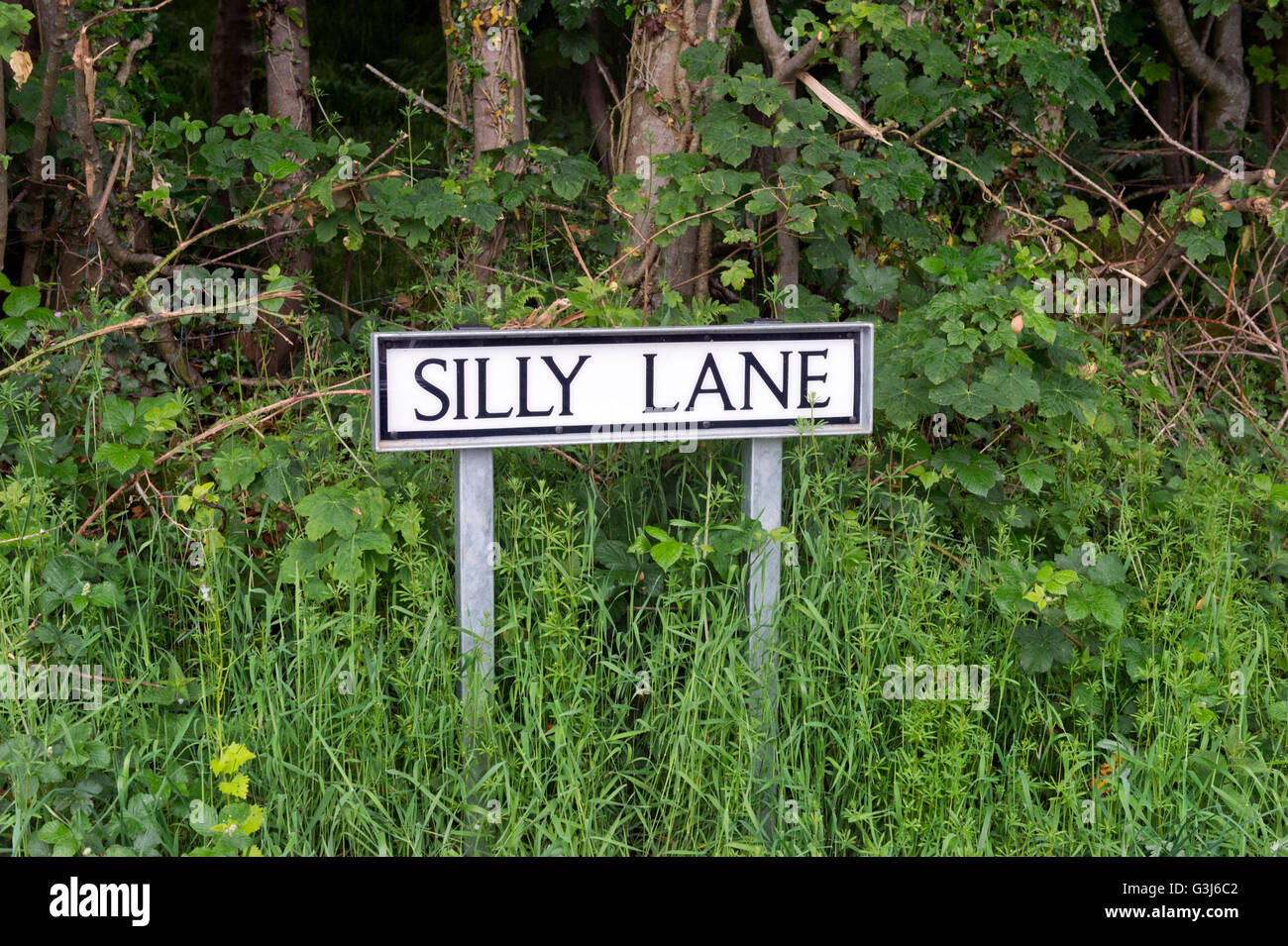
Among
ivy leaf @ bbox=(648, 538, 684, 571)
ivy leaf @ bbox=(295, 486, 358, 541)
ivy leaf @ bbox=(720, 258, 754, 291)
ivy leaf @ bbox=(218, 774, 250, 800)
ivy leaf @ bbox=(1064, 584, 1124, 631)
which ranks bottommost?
ivy leaf @ bbox=(218, 774, 250, 800)

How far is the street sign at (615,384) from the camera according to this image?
8.58 ft

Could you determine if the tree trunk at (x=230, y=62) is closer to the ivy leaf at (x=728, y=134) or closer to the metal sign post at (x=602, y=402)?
the ivy leaf at (x=728, y=134)

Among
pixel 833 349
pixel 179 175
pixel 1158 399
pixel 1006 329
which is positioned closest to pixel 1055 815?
pixel 833 349

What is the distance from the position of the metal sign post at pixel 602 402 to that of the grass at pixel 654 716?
0.28 ft

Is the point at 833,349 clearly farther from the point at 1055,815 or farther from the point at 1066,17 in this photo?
the point at 1066,17

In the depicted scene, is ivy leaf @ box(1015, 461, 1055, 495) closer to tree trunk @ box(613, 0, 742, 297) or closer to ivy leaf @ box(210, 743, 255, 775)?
tree trunk @ box(613, 0, 742, 297)

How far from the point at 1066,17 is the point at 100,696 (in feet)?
14.0

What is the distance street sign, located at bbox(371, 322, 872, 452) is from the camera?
2.62 m

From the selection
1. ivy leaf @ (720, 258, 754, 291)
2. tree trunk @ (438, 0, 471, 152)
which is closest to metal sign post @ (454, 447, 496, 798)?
ivy leaf @ (720, 258, 754, 291)

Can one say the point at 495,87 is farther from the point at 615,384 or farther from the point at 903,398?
the point at 615,384

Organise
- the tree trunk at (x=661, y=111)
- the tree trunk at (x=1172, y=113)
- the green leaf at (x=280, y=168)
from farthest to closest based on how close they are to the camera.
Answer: the tree trunk at (x=1172, y=113), the tree trunk at (x=661, y=111), the green leaf at (x=280, y=168)

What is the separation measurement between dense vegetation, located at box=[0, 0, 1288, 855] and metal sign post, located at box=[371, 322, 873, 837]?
10 cm

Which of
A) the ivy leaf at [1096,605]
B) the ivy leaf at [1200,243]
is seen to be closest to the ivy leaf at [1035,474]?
the ivy leaf at [1096,605]

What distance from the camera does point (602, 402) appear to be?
8.88 ft
